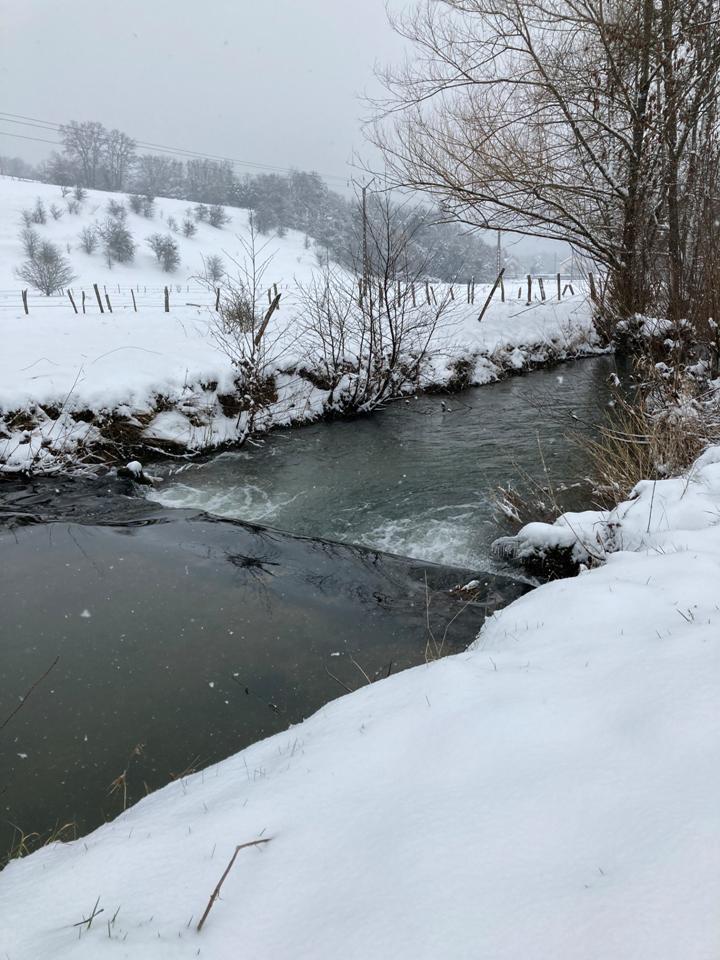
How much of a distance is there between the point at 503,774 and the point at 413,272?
443 inches

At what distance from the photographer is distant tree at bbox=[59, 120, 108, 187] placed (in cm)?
8838

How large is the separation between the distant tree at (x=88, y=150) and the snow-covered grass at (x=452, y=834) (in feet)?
352

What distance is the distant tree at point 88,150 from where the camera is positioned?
88.4 meters

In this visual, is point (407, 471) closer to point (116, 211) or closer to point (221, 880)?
point (221, 880)

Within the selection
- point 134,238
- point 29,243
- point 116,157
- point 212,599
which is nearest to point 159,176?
point 116,157

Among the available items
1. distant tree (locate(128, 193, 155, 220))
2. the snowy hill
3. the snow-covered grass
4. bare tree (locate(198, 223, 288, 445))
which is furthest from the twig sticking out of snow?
distant tree (locate(128, 193, 155, 220))

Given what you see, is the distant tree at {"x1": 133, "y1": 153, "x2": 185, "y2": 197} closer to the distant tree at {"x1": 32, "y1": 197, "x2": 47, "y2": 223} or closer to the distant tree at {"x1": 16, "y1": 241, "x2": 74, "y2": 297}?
the distant tree at {"x1": 32, "y1": 197, "x2": 47, "y2": 223}

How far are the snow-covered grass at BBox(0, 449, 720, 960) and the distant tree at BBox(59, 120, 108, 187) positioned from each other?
10716 cm

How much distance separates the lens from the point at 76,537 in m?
6.59

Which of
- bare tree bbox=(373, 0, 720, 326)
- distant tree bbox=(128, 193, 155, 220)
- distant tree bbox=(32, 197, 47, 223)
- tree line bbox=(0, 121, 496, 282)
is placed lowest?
bare tree bbox=(373, 0, 720, 326)

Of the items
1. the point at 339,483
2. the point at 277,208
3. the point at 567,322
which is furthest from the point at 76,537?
the point at 277,208

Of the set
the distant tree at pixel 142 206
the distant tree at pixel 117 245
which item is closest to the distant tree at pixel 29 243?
the distant tree at pixel 117 245

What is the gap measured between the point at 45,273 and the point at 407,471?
47902mm

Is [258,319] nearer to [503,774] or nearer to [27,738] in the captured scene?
[27,738]
